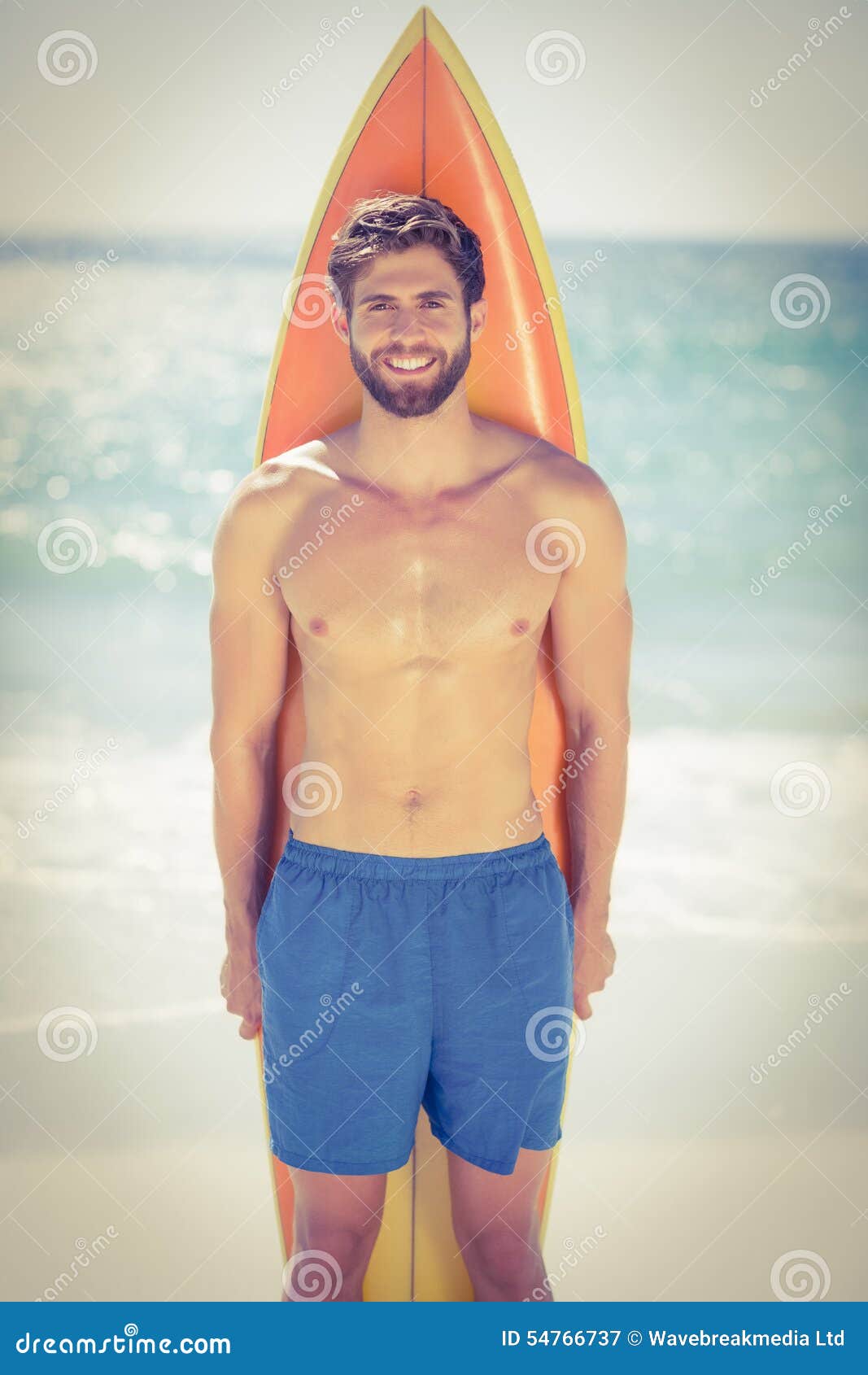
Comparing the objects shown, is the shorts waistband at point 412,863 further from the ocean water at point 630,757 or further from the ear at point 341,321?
the ocean water at point 630,757

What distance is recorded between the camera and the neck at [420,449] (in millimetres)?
1605

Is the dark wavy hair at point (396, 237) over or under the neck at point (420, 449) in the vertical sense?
over

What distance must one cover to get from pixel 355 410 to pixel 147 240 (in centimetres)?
497

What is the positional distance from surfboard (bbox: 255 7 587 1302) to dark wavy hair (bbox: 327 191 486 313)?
18cm

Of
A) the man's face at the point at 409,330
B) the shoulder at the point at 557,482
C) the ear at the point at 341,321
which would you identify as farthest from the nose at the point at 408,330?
the shoulder at the point at 557,482

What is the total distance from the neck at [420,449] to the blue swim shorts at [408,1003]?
21.0 inches

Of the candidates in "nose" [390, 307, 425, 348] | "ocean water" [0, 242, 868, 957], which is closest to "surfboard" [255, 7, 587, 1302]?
"nose" [390, 307, 425, 348]

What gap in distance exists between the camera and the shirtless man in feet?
5.12

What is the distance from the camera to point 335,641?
1.58 meters

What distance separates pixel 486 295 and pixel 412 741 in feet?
2.43

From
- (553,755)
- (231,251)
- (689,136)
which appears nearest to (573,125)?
(689,136)

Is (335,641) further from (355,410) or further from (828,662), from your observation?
(828,662)

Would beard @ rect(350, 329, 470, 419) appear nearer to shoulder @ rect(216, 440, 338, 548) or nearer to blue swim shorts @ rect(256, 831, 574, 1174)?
shoulder @ rect(216, 440, 338, 548)

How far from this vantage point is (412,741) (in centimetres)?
158
